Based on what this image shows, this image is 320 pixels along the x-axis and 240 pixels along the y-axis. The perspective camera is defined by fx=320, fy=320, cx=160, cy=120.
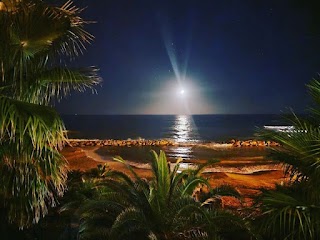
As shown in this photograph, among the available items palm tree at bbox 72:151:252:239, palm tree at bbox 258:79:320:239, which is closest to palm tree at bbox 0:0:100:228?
palm tree at bbox 72:151:252:239

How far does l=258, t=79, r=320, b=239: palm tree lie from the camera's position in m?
3.46

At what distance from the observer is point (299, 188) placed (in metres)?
3.98

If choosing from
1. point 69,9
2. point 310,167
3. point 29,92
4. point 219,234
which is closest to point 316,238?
point 310,167

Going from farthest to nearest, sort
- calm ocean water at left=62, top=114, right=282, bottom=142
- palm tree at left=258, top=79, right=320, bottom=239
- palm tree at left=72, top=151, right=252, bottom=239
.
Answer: calm ocean water at left=62, top=114, right=282, bottom=142, palm tree at left=72, top=151, right=252, bottom=239, palm tree at left=258, top=79, right=320, bottom=239

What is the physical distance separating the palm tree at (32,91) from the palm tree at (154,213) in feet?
3.95

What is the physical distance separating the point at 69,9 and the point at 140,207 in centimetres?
326

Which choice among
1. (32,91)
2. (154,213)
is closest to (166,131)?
(154,213)

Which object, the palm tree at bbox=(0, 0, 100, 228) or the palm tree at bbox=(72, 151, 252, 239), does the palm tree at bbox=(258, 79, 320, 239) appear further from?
the palm tree at bbox=(0, 0, 100, 228)

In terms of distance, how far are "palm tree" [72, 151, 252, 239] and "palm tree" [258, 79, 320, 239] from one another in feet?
3.37

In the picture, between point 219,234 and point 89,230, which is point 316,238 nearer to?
point 219,234

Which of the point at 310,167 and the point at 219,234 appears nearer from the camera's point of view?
the point at 310,167

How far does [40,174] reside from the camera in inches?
164

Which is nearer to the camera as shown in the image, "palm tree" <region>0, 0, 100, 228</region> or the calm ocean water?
"palm tree" <region>0, 0, 100, 228</region>

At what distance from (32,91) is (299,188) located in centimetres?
364
